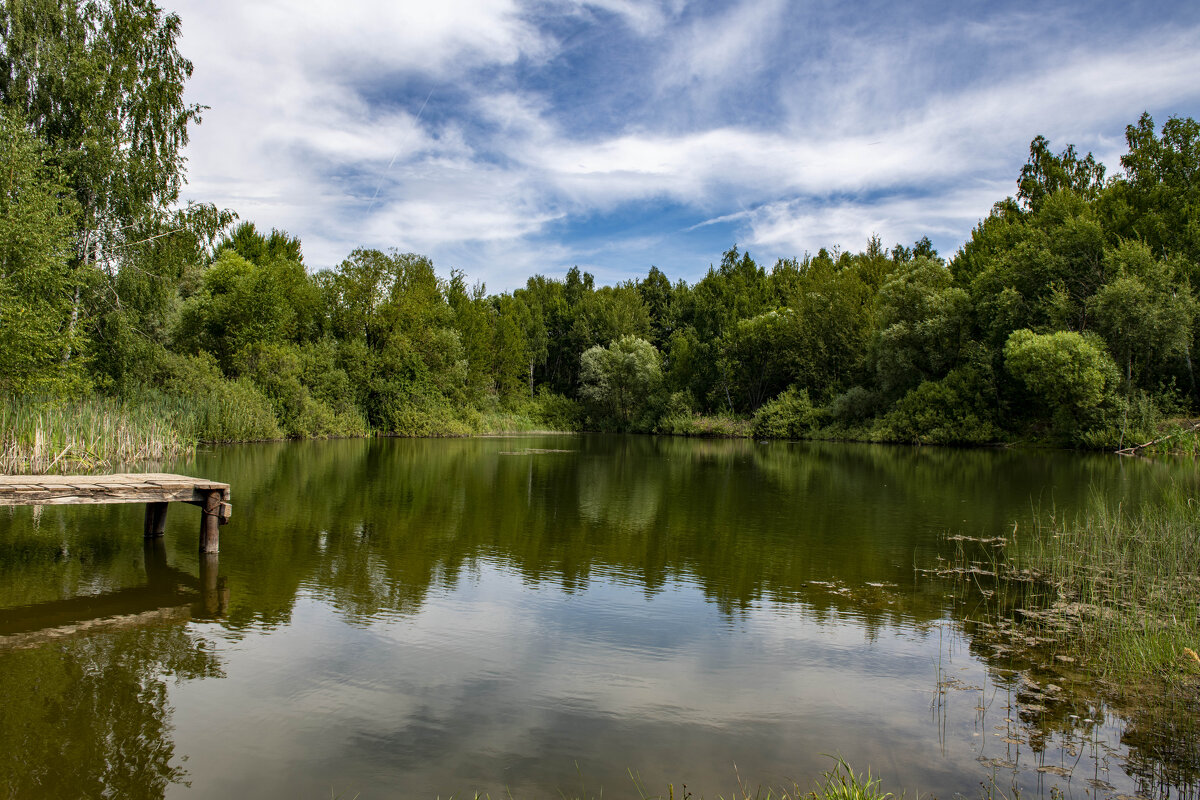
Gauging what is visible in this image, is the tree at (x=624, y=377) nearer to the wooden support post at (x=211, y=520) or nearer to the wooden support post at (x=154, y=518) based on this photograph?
the wooden support post at (x=154, y=518)

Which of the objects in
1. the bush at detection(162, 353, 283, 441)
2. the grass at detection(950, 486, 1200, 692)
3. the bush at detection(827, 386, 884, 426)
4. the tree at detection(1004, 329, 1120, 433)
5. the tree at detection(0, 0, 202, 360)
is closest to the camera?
the grass at detection(950, 486, 1200, 692)

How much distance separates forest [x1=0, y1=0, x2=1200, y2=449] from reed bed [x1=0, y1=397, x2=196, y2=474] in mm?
252

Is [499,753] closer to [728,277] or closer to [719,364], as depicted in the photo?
[719,364]

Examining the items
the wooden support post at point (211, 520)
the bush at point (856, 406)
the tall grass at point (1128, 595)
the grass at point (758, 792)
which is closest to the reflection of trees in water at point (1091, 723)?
the tall grass at point (1128, 595)

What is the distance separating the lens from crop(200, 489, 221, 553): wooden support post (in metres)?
10.2

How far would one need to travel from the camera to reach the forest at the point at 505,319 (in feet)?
71.2

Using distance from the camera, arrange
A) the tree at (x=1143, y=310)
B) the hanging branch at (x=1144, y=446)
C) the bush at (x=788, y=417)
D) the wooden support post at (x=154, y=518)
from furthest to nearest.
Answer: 1. the bush at (x=788, y=417)
2. the tree at (x=1143, y=310)
3. the hanging branch at (x=1144, y=446)
4. the wooden support post at (x=154, y=518)

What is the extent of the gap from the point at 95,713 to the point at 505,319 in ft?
208

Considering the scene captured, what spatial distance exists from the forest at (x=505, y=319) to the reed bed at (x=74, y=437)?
25 centimetres

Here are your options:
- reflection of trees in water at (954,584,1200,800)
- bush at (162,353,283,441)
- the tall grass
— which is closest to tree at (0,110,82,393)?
bush at (162,353,283,441)

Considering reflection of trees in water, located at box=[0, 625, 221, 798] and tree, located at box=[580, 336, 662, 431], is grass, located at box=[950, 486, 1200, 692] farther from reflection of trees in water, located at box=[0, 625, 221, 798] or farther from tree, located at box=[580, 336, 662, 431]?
tree, located at box=[580, 336, 662, 431]

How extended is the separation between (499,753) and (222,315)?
4234cm

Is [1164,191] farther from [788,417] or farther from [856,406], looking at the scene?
[788,417]

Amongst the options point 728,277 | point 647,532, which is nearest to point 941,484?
point 647,532
